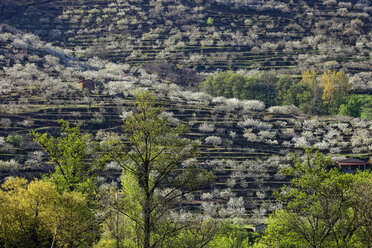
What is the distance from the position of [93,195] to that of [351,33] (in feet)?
325

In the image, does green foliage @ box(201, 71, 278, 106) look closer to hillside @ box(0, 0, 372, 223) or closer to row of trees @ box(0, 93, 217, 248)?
hillside @ box(0, 0, 372, 223)

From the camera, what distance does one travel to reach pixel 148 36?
105562 millimetres

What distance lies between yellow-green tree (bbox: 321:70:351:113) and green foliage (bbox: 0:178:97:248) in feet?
201

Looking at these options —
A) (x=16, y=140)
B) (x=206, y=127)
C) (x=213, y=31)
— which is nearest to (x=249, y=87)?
(x=206, y=127)

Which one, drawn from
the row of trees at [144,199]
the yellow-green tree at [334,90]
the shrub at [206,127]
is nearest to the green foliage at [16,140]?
the shrub at [206,127]

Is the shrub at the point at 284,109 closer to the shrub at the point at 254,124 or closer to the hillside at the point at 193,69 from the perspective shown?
the hillside at the point at 193,69

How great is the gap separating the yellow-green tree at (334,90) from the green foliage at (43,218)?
61.4 m

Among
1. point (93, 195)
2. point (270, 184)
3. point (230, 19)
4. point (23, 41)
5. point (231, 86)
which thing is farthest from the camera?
point (230, 19)

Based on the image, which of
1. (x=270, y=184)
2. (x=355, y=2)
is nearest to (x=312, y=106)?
(x=270, y=184)

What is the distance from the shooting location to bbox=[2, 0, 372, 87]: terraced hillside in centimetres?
9531

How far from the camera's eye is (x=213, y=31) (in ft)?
351

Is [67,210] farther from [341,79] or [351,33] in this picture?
[351,33]

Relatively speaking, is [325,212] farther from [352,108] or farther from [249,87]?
[249,87]

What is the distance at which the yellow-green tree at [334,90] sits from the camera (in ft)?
239
